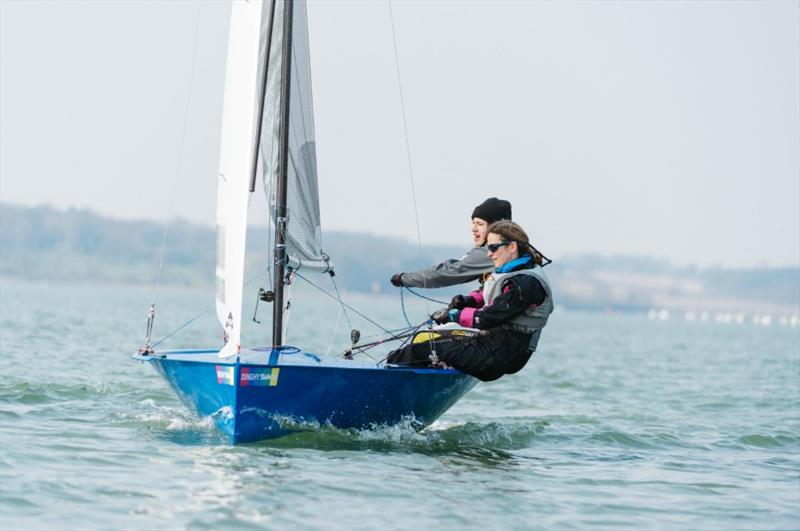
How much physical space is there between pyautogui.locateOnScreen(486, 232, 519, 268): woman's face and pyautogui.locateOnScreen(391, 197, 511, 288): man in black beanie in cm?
27

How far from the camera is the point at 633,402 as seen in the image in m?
20.1

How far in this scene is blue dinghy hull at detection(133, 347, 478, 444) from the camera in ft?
32.9

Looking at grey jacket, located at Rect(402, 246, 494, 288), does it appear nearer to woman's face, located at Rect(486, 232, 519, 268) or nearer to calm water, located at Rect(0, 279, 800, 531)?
woman's face, located at Rect(486, 232, 519, 268)

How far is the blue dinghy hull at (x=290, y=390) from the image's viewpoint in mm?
10023

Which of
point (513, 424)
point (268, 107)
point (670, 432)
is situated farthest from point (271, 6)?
point (670, 432)

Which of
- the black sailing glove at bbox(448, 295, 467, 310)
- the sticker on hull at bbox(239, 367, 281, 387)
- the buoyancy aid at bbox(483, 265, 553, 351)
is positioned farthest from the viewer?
the black sailing glove at bbox(448, 295, 467, 310)

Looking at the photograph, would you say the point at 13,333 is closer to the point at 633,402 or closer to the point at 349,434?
the point at 633,402

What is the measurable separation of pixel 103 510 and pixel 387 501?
76.0 inches

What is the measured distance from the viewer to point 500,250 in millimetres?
10961

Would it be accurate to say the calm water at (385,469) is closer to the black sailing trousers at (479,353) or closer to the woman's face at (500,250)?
the black sailing trousers at (479,353)

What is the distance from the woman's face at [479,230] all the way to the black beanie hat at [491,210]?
37 mm

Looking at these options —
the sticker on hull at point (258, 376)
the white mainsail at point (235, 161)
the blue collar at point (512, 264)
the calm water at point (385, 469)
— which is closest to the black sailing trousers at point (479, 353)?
the blue collar at point (512, 264)

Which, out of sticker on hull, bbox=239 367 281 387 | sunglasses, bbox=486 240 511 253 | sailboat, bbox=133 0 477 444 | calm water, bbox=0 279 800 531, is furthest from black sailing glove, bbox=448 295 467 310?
sticker on hull, bbox=239 367 281 387

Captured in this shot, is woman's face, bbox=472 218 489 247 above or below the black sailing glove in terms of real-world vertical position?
above
